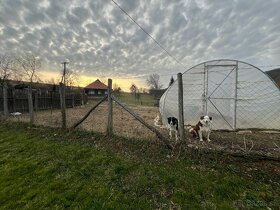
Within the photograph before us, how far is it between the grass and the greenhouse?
5.45 meters

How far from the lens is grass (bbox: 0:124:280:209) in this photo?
3467mm

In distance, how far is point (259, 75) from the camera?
967 cm

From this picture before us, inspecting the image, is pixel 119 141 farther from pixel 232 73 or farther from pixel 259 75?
pixel 259 75

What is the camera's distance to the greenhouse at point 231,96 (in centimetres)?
954

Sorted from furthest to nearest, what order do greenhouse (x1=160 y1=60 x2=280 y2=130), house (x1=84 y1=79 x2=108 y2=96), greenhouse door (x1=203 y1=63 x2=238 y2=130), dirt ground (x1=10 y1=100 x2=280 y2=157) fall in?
house (x1=84 y1=79 x2=108 y2=96)
greenhouse door (x1=203 y1=63 x2=238 y2=130)
greenhouse (x1=160 y1=60 x2=280 y2=130)
dirt ground (x1=10 y1=100 x2=280 y2=157)

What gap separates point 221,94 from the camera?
393 inches

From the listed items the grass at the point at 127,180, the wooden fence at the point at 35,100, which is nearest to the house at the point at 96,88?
the wooden fence at the point at 35,100

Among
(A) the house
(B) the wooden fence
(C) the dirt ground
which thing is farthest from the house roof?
(C) the dirt ground

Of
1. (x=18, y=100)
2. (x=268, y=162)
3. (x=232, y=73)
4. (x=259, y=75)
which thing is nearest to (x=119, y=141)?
(x=268, y=162)

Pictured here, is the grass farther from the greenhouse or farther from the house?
the house

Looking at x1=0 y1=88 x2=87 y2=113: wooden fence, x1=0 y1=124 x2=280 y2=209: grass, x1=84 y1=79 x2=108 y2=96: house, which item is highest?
x1=84 y1=79 x2=108 y2=96: house

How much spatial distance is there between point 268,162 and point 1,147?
786cm

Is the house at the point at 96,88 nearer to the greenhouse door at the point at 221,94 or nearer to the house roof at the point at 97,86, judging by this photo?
the house roof at the point at 97,86

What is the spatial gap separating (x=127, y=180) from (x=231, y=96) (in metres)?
7.82
